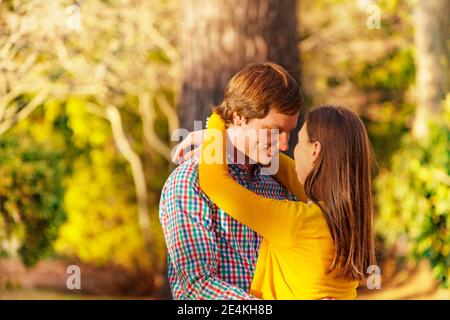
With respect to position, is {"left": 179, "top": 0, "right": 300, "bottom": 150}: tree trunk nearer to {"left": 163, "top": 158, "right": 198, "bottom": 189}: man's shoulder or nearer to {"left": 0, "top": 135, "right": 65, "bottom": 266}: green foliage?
{"left": 163, "top": 158, "right": 198, "bottom": 189}: man's shoulder

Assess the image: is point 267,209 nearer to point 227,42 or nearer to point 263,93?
point 263,93

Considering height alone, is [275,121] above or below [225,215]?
above

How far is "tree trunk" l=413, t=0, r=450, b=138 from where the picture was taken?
912 cm

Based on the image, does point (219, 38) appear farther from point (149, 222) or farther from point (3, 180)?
point (149, 222)

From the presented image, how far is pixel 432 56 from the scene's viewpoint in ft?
30.2

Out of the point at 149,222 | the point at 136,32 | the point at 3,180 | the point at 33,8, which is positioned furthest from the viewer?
the point at 149,222

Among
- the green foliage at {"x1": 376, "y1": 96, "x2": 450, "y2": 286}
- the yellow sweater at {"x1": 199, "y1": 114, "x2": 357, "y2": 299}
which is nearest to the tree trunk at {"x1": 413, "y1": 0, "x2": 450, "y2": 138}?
the green foliage at {"x1": 376, "y1": 96, "x2": 450, "y2": 286}

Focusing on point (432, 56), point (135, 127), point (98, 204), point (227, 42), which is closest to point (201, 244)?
point (227, 42)

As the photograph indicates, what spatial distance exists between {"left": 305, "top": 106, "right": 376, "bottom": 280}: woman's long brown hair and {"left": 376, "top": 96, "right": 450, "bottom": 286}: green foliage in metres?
4.39

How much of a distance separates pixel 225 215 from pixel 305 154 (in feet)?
1.02

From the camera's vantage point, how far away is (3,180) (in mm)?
8414

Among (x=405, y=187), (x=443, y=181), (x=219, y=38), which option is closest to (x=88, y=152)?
(x=405, y=187)

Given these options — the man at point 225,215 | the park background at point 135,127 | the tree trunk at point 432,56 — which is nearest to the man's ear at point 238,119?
the man at point 225,215
